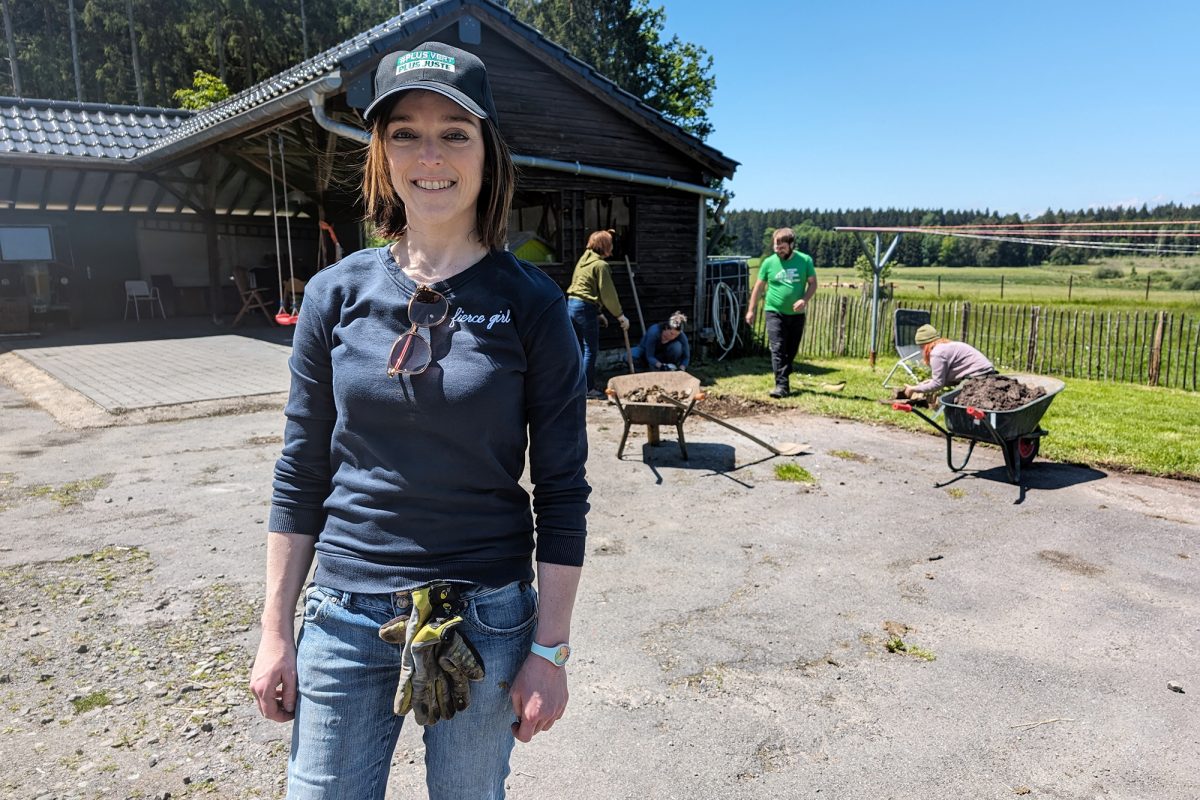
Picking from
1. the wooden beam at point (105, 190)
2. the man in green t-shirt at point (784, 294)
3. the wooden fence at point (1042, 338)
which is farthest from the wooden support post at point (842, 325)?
the wooden beam at point (105, 190)

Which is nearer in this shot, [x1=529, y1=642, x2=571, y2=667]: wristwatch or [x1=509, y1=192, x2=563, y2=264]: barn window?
[x1=529, y1=642, x2=571, y2=667]: wristwatch

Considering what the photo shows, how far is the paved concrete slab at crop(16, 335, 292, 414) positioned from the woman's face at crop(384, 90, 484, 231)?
8503 millimetres

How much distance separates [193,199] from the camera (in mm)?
17281

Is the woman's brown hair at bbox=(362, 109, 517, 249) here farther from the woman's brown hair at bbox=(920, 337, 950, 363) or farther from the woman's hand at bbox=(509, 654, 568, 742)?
the woman's brown hair at bbox=(920, 337, 950, 363)

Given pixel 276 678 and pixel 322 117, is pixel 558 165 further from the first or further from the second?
pixel 276 678

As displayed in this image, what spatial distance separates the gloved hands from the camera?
141 centimetres

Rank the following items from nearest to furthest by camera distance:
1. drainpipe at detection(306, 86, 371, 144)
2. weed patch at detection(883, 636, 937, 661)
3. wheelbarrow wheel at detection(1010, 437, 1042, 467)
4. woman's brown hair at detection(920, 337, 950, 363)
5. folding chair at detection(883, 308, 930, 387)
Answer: weed patch at detection(883, 636, 937, 661)
wheelbarrow wheel at detection(1010, 437, 1042, 467)
woman's brown hair at detection(920, 337, 950, 363)
drainpipe at detection(306, 86, 371, 144)
folding chair at detection(883, 308, 930, 387)

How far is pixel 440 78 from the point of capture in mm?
1451

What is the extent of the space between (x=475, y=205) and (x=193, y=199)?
18561 mm

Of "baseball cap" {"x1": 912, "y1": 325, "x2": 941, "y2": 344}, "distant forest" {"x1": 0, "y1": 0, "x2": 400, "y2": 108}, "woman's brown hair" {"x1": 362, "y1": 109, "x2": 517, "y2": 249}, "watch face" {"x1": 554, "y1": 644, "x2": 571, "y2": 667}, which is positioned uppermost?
"distant forest" {"x1": 0, "y1": 0, "x2": 400, "y2": 108}

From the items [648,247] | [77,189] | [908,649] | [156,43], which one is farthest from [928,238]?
[908,649]

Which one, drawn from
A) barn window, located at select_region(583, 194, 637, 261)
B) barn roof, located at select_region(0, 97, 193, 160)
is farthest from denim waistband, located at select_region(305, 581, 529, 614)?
barn roof, located at select_region(0, 97, 193, 160)

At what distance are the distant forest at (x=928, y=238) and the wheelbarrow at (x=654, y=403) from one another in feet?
128

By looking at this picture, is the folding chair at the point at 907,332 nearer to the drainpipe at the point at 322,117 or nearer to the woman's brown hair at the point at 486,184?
the drainpipe at the point at 322,117
